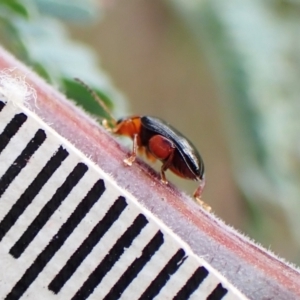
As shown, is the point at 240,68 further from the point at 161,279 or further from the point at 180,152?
the point at 161,279

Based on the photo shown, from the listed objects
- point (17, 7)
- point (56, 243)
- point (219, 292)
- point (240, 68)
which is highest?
point (240, 68)

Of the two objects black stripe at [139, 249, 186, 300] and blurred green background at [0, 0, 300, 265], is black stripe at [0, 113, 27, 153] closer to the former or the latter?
black stripe at [139, 249, 186, 300]

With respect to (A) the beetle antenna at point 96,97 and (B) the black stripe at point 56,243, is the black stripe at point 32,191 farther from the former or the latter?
(A) the beetle antenna at point 96,97

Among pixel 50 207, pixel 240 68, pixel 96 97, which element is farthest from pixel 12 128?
pixel 240 68

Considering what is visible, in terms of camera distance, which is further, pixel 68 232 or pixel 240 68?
pixel 240 68

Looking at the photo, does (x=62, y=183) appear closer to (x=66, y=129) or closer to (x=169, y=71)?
(x=66, y=129)

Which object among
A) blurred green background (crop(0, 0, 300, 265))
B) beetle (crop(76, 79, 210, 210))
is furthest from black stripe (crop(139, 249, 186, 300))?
blurred green background (crop(0, 0, 300, 265))
